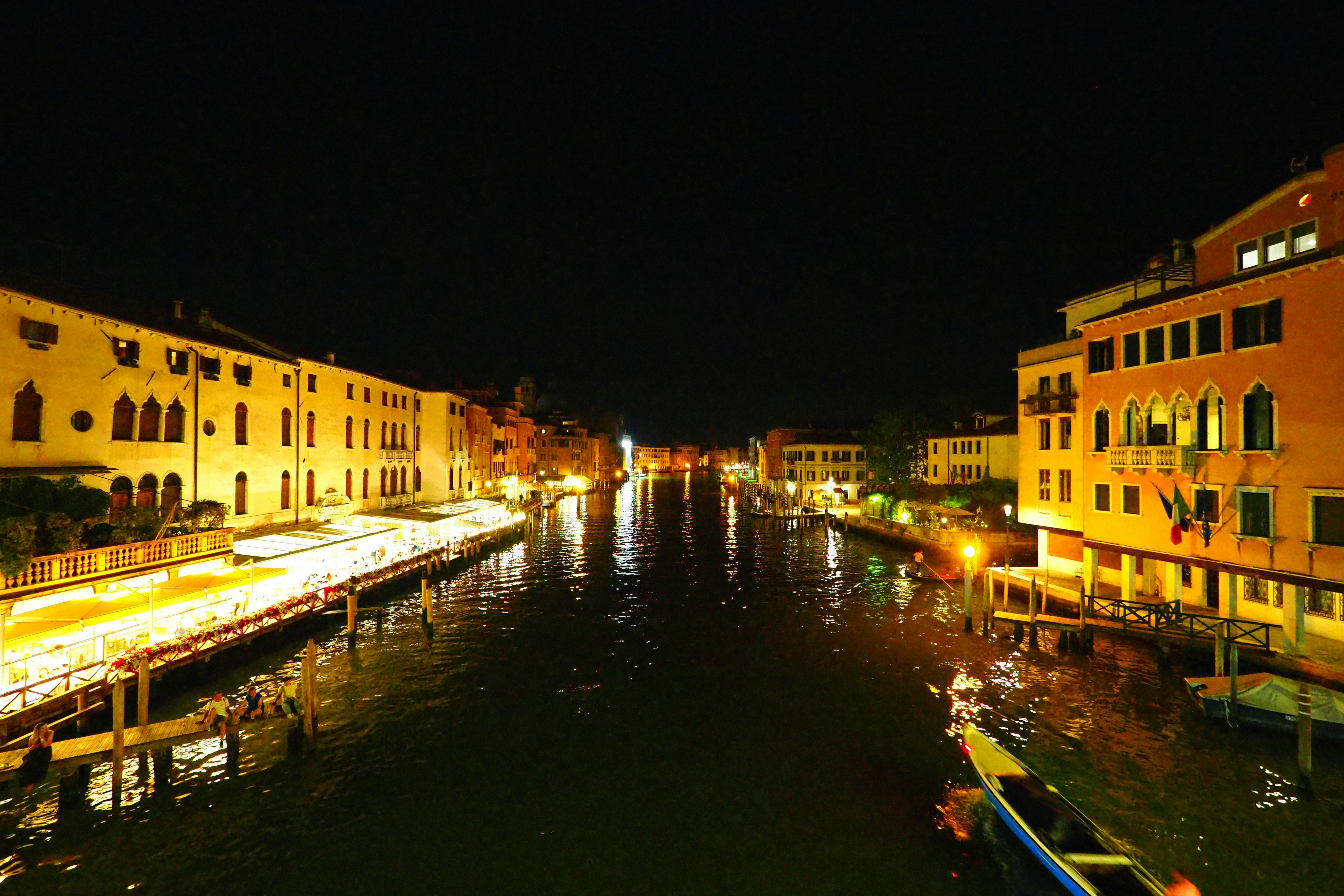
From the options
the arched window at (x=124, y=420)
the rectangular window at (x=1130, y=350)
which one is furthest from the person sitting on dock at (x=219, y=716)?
the rectangular window at (x=1130, y=350)

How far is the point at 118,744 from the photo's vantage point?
13438 mm

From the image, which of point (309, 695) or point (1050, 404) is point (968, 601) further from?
point (309, 695)

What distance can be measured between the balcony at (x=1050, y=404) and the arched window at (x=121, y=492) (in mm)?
39303

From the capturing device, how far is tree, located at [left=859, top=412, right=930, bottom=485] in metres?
65.0

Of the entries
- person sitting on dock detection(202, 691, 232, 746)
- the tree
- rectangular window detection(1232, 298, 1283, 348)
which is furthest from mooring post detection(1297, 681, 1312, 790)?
the tree

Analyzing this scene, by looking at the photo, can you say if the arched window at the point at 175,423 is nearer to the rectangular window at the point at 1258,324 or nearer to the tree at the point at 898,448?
the rectangular window at the point at 1258,324

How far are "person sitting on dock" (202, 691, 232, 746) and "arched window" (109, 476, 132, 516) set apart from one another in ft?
40.2

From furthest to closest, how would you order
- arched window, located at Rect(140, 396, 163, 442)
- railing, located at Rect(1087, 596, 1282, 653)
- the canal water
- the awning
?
arched window, located at Rect(140, 396, 163, 442) → railing, located at Rect(1087, 596, 1282, 653) → the awning → the canal water

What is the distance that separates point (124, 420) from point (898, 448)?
61326 millimetres

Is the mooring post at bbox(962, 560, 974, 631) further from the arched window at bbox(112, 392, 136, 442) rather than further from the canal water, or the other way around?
the arched window at bbox(112, 392, 136, 442)

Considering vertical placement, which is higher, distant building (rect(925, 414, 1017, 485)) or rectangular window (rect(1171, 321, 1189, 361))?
rectangular window (rect(1171, 321, 1189, 361))

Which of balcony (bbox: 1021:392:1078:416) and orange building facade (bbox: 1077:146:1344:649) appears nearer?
orange building facade (bbox: 1077:146:1344:649)

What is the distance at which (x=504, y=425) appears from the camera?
75438 millimetres

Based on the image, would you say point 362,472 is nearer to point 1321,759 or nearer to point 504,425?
point 504,425
